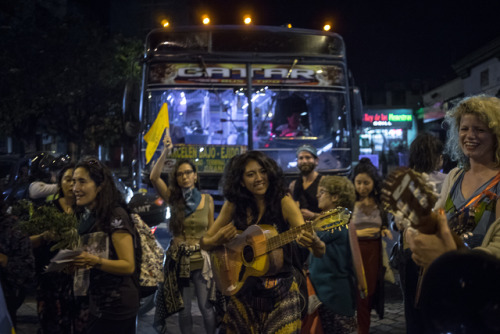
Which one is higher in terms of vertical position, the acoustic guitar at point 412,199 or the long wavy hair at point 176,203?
the acoustic guitar at point 412,199

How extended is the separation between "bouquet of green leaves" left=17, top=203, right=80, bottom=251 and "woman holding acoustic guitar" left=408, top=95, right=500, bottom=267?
7.78 ft

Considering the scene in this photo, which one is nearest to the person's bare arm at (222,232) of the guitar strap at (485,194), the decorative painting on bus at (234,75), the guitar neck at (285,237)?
the guitar neck at (285,237)

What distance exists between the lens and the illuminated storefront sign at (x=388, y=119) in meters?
40.0

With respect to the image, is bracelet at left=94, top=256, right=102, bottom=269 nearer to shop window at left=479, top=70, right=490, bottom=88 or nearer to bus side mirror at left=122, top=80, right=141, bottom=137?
bus side mirror at left=122, top=80, right=141, bottom=137

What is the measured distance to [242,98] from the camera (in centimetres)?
755

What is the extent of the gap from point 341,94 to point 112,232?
17.5 feet

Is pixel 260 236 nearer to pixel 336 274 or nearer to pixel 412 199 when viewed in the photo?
pixel 336 274

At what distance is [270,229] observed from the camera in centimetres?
326

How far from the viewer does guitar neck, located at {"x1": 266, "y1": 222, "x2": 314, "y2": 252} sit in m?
3.13

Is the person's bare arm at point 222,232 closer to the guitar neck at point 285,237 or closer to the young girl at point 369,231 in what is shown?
the guitar neck at point 285,237

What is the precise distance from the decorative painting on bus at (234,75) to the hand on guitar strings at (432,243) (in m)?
6.20

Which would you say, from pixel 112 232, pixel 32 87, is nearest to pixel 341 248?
pixel 112 232

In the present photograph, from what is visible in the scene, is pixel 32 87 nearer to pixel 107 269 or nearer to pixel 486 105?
pixel 107 269

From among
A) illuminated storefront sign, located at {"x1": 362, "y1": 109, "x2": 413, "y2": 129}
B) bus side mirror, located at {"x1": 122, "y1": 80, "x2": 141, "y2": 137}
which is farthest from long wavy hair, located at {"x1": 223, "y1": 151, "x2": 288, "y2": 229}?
illuminated storefront sign, located at {"x1": 362, "y1": 109, "x2": 413, "y2": 129}
